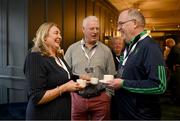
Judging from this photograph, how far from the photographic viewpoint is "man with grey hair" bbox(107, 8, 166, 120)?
180 centimetres

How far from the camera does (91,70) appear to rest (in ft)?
8.73

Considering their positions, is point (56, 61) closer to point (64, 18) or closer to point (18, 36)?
point (18, 36)

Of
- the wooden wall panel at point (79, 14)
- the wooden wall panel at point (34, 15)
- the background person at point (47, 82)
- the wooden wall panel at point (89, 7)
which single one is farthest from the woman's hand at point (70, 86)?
the wooden wall panel at point (89, 7)

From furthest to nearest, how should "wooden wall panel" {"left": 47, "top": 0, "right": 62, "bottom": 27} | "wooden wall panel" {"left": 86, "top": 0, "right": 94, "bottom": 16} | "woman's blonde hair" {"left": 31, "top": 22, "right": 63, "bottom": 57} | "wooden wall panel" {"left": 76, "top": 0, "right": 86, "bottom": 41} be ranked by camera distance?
"wooden wall panel" {"left": 86, "top": 0, "right": 94, "bottom": 16} < "wooden wall panel" {"left": 76, "top": 0, "right": 86, "bottom": 41} < "wooden wall panel" {"left": 47, "top": 0, "right": 62, "bottom": 27} < "woman's blonde hair" {"left": 31, "top": 22, "right": 63, "bottom": 57}

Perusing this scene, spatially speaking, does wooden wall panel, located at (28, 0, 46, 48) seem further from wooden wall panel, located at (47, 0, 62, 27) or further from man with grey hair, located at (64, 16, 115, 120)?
man with grey hair, located at (64, 16, 115, 120)

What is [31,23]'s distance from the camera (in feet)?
12.0

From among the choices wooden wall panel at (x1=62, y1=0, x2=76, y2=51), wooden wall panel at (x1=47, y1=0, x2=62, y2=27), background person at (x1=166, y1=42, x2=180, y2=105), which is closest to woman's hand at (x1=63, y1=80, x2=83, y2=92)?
wooden wall panel at (x1=47, y1=0, x2=62, y2=27)

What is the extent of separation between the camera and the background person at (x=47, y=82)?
6.01ft

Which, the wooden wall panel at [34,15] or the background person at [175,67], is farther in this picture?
the background person at [175,67]

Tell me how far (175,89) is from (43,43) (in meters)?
4.76

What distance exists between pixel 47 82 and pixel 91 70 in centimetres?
84

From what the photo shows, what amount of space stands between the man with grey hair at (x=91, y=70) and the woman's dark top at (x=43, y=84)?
642mm

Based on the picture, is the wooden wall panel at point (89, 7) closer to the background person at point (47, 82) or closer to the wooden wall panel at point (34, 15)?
the wooden wall panel at point (34, 15)

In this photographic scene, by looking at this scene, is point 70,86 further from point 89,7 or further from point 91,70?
point 89,7
